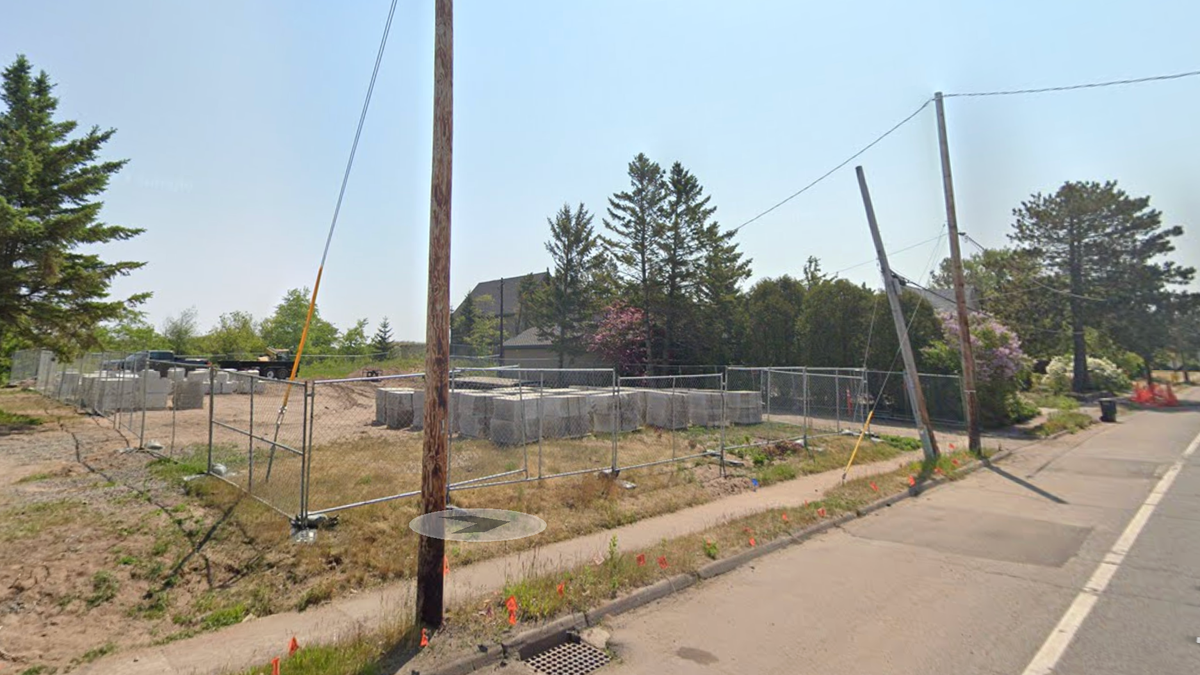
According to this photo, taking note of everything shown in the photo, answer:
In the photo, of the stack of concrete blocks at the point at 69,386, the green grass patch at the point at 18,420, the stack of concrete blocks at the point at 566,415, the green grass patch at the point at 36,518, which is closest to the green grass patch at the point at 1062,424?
the stack of concrete blocks at the point at 566,415

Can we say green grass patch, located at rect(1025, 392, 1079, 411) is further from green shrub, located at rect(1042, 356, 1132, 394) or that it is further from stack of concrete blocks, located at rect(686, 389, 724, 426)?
stack of concrete blocks, located at rect(686, 389, 724, 426)

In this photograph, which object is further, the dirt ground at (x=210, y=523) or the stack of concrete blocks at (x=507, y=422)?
the stack of concrete blocks at (x=507, y=422)

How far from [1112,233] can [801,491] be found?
141 feet

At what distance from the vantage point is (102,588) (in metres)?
5.38

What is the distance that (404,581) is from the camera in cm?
574

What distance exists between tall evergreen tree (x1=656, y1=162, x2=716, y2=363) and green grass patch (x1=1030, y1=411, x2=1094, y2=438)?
1685 centimetres

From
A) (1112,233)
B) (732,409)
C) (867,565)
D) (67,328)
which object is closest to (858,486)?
(867,565)

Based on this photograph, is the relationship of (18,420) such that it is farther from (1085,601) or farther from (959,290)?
(959,290)

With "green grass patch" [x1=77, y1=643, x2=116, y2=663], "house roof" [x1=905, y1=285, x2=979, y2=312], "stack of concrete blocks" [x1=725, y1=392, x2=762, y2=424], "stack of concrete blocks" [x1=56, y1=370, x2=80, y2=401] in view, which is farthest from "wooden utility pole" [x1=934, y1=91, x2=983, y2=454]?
"stack of concrete blocks" [x1=56, y1=370, x2=80, y2=401]

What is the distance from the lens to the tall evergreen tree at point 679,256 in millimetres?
32688

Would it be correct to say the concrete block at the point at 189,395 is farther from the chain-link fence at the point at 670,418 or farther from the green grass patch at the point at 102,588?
the green grass patch at the point at 102,588

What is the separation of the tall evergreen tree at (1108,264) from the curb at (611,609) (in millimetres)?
41010

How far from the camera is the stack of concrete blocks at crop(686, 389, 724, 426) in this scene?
1634cm

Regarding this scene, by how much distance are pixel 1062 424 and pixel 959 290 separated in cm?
1144
